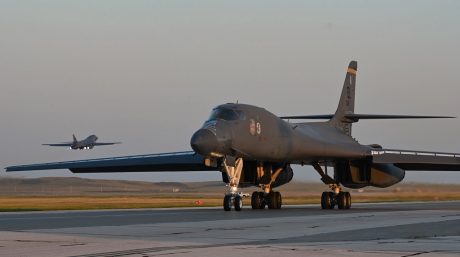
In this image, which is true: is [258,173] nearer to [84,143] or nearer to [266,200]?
[266,200]

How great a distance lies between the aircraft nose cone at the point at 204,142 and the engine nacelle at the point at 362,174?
10.8m

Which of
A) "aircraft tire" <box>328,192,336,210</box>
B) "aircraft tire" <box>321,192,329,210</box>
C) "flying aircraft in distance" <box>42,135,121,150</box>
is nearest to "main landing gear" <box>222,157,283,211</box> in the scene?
"aircraft tire" <box>321,192,329,210</box>

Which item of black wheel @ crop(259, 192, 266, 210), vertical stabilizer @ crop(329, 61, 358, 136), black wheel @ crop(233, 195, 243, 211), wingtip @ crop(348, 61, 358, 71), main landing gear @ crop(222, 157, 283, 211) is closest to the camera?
black wheel @ crop(233, 195, 243, 211)

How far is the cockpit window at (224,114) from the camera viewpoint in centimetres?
2984

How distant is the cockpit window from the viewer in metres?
29.8

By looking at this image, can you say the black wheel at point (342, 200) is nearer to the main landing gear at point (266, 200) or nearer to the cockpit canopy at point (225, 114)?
the main landing gear at point (266, 200)

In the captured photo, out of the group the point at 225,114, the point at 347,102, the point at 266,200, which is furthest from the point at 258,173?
the point at 347,102

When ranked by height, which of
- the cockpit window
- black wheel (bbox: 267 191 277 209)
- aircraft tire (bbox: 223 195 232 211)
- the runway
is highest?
the cockpit window

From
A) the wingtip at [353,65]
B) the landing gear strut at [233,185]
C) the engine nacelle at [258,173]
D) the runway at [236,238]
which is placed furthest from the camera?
the wingtip at [353,65]

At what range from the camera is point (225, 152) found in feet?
97.2

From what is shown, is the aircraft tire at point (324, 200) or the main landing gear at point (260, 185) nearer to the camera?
the main landing gear at point (260, 185)

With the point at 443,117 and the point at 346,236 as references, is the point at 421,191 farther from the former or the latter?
the point at 346,236

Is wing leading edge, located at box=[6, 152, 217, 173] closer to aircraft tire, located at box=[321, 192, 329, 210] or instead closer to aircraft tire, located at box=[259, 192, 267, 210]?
aircraft tire, located at box=[259, 192, 267, 210]

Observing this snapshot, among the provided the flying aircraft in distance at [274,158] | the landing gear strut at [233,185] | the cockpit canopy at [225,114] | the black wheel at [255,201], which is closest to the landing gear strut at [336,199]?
the flying aircraft in distance at [274,158]
